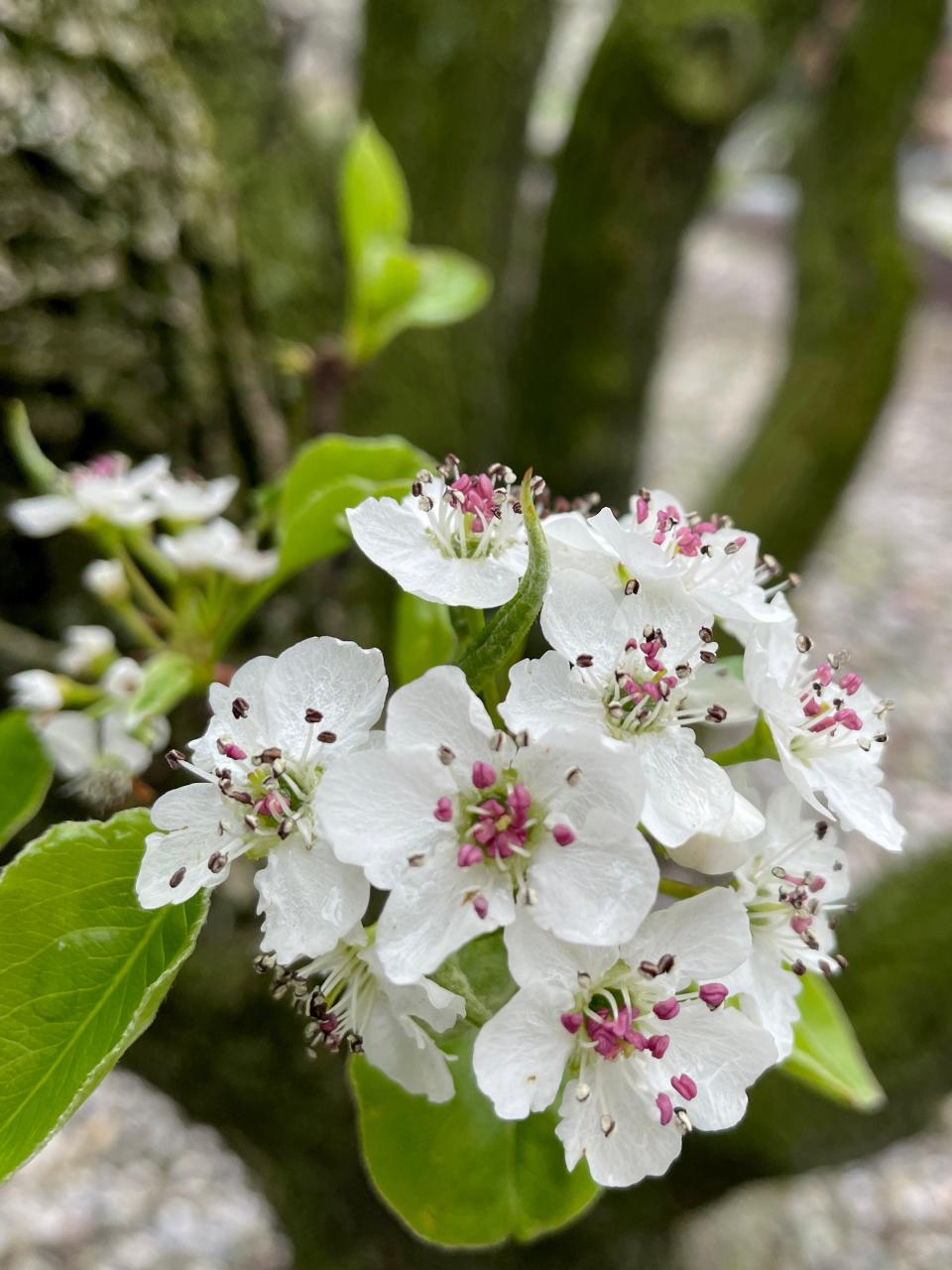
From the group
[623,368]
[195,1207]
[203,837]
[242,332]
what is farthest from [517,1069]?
[195,1207]

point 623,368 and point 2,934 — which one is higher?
point 2,934

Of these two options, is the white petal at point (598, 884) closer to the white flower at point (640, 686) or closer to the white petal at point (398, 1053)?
the white flower at point (640, 686)

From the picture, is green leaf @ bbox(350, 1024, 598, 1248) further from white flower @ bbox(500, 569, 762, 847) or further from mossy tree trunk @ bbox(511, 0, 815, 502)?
mossy tree trunk @ bbox(511, 0, 815, 502)

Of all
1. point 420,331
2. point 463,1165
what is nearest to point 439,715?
point 463,1165

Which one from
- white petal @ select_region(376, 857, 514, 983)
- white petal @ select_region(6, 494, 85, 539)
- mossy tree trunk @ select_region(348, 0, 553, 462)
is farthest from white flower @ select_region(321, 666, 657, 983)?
mossy tree trunk @ select_region(348, 0, 553, 462)

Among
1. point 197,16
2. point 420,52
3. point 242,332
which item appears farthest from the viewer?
point 420,52

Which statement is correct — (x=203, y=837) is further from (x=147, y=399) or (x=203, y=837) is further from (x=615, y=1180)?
(x=147, y=399)
